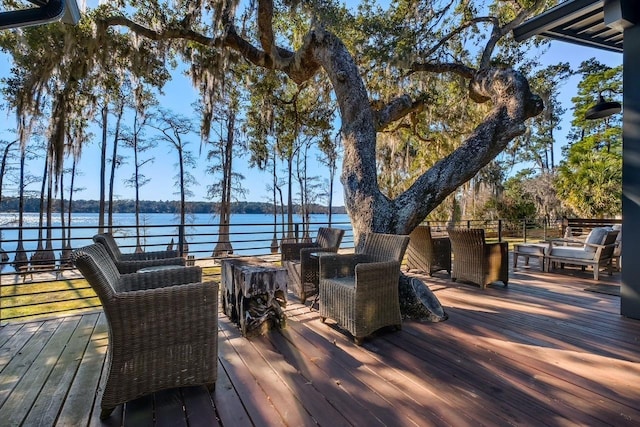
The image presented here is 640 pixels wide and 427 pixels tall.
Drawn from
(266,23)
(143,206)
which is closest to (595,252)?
(266,23)

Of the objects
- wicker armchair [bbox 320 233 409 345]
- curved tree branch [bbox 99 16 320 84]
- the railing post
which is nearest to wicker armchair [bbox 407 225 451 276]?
wicker armchair [bbox 320 233 409 345]

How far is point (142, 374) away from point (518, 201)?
57.0 ft

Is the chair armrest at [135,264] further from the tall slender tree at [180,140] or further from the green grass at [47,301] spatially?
the tall slender tree at [180,140]

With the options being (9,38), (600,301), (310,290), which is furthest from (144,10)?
(600,301)

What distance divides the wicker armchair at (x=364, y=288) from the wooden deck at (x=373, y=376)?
153mm

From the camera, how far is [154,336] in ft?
5.69

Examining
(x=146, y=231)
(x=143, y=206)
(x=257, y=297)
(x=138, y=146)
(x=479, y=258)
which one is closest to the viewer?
(x=257, y=297)

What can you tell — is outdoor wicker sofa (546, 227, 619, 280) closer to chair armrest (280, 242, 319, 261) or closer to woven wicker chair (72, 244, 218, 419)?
chair armrest (280, 242, 319, 261)

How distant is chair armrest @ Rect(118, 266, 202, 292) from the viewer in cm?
244

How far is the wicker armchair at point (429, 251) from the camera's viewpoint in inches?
196

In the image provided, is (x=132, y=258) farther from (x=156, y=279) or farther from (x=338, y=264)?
(x=338, y=264)

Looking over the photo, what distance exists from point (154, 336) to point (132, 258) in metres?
1.97

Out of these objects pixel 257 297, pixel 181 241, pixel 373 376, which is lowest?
pixel 373 376

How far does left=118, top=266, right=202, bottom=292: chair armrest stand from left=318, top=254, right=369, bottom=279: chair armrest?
3.75 ft
